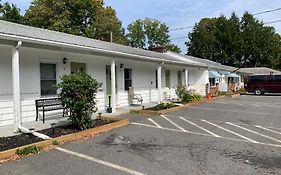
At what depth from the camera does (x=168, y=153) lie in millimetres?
6918

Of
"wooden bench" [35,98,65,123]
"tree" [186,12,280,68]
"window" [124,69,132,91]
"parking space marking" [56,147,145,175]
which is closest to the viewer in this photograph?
"parking space marking" [56,147,145,175]

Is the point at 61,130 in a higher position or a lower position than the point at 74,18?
lower

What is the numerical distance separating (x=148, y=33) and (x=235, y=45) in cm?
1833

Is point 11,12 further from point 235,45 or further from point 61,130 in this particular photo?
point 235,45

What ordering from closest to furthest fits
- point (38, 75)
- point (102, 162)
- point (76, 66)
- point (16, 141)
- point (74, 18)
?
point (102, 162)
point (16, 141)
point (38, 75)
point (76, 66)
point (74, 18)

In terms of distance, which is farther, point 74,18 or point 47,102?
point 74,18

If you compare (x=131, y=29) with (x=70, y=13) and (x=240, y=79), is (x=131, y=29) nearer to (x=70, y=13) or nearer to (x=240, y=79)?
(x=70, y=13)

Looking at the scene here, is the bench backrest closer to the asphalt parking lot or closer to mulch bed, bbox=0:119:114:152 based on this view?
mulch bed, bbox=0:119:114:152

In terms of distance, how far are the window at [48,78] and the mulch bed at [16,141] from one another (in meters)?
3.73

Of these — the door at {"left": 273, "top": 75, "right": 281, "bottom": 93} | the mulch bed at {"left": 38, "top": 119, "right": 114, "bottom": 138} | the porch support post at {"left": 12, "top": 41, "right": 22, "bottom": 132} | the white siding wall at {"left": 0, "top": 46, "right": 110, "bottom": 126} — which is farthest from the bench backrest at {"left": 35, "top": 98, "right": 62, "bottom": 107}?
the door at {"left": 273, "top": 75, "right": 281, "bottom": 93}

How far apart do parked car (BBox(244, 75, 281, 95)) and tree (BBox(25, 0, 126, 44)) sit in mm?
19551

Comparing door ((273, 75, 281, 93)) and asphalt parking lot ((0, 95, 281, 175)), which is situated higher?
door ((273, 75, 281, 93))

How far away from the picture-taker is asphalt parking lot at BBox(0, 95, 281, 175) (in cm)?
570

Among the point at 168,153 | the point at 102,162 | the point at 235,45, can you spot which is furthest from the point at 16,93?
the point at 235,45
